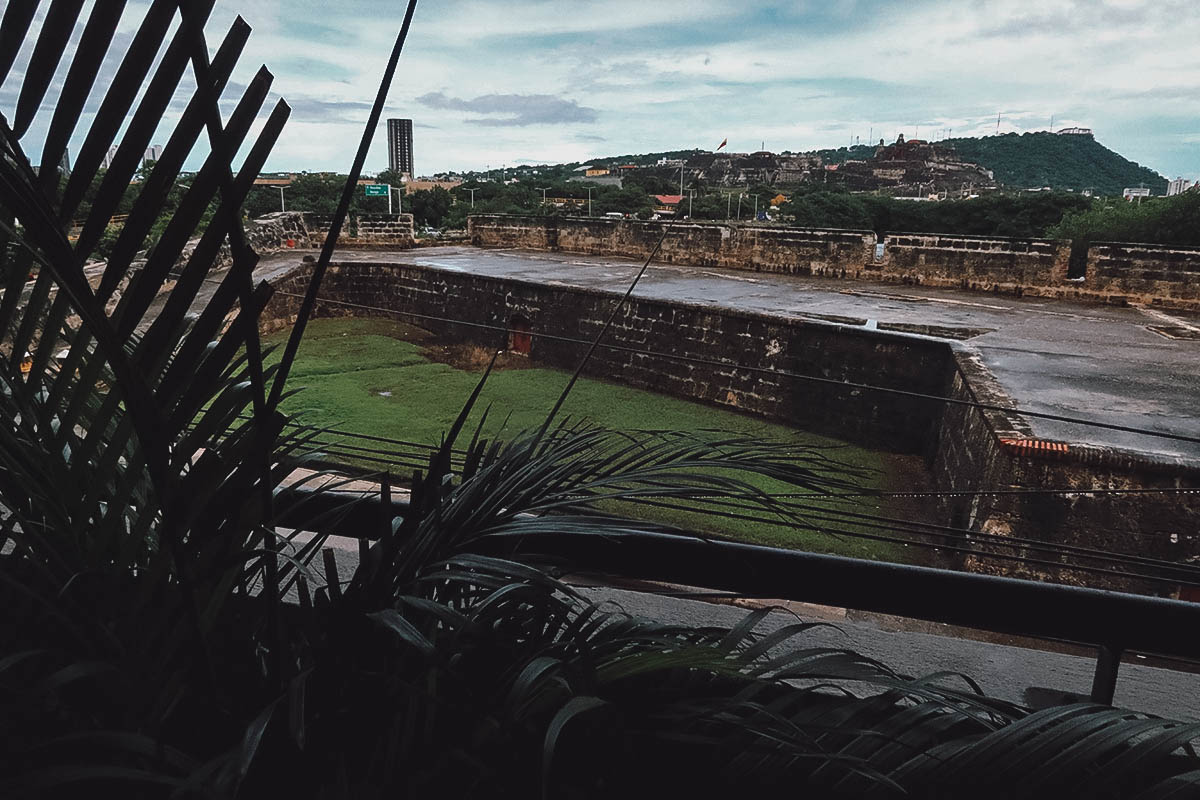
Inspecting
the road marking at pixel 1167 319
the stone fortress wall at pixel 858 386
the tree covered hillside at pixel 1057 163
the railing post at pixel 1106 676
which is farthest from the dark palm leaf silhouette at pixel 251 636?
the tree covered hillside at pixel 1057 163

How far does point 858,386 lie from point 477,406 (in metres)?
5.15

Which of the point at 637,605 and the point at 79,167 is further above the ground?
the point at 79,167

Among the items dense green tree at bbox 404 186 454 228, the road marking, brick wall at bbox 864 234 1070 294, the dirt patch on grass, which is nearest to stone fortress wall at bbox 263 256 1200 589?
the dirt patch on grass

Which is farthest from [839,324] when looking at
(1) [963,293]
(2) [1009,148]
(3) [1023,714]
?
(2) [1009,148]

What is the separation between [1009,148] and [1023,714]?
4686 centimetres

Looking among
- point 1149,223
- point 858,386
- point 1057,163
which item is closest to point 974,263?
point 1149,223

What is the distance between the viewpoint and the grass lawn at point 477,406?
5.59 meters

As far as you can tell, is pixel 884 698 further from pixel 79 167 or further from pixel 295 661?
pixel 79 167

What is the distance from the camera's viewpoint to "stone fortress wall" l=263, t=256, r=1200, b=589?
3.92 m

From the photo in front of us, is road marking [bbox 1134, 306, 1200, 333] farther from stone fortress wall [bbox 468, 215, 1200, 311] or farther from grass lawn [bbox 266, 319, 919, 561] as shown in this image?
grass lawn [bbox 266, 319, 919, 561]

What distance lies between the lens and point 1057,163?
125 feet

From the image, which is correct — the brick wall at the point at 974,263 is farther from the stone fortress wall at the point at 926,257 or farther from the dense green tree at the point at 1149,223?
the dense green tree at the point at 1149,223

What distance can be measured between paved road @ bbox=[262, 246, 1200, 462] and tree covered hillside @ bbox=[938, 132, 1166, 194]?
28907mm

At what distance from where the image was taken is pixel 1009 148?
41500 mm
